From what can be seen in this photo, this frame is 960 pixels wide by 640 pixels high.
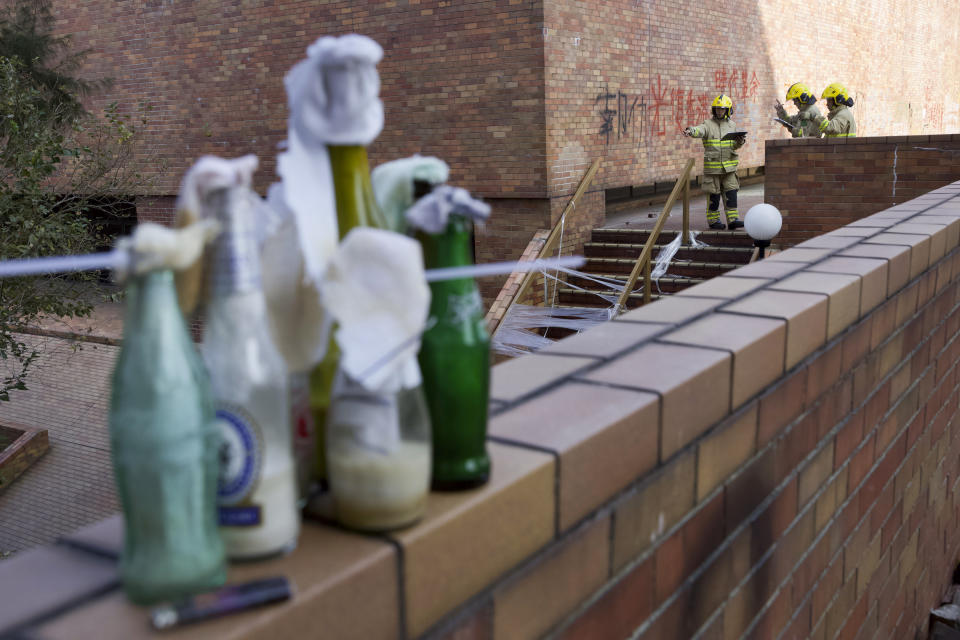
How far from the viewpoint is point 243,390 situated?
827 mm

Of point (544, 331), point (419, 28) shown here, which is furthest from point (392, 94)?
point (544, 331)

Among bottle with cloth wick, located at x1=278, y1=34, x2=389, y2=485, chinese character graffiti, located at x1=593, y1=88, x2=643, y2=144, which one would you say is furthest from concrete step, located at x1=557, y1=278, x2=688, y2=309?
bottle with cloth wick, located at x1=278, y1=34, x2=389, y2=485

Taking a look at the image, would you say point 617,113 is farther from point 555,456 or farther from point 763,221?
point 555,456

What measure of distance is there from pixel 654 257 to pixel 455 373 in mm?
9330

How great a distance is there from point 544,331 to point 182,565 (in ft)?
28.3

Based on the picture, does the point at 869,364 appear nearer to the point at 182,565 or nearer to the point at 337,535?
the point at 337,535

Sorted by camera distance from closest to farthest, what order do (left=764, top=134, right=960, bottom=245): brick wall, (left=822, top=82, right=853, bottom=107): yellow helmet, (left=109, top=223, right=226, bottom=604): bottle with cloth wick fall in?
1. (left=109, top=223, right=226, bottom=604): bottle with cloth wick
2. (left=764, top=134, right=960, bottom=245): brick wall
3. (left=822, top=82, right=853, bottom=107): yellow helmet

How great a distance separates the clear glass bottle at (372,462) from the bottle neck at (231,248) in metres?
0.16

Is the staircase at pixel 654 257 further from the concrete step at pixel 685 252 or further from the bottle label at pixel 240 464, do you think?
the bottle label at pixel 240 464

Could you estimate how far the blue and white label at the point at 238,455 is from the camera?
0.83 m

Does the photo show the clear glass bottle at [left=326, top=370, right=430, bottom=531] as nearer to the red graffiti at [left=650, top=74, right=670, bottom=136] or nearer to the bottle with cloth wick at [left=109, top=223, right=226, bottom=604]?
the bottle with cloth wick at [left=109, top=223, right=226, bottom=604]

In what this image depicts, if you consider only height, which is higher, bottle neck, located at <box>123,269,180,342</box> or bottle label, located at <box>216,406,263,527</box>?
bottle neck, located at <box>123,269,180,342</box>

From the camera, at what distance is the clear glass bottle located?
2.94 feet

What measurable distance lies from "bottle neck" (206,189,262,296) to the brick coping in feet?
0.92
